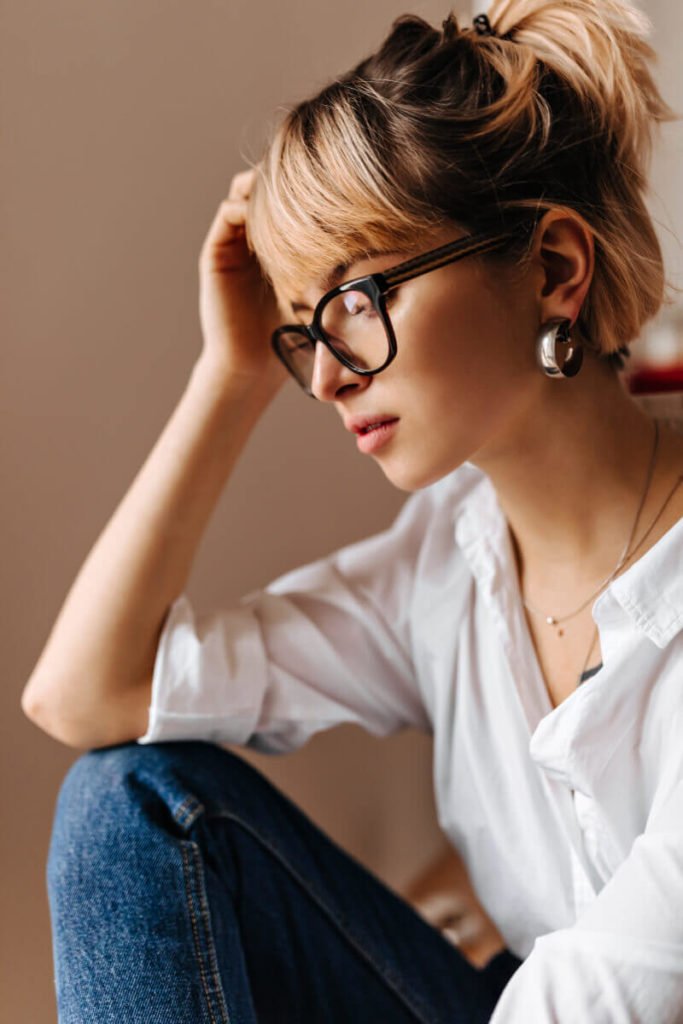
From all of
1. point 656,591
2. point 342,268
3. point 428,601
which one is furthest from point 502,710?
point 342,268

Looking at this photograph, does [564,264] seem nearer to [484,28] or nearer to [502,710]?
[484,28]

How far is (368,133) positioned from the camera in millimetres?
1000

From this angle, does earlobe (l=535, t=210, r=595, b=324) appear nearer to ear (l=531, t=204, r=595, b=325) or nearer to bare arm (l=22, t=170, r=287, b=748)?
ear (l=531, t=204, r=595, b=325)

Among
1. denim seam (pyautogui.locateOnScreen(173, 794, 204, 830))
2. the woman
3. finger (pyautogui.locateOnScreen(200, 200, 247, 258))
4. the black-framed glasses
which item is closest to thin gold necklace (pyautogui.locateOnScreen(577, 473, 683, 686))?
the woman

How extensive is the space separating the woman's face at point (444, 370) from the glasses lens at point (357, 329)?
0.01 meters

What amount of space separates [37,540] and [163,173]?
52 centimetres

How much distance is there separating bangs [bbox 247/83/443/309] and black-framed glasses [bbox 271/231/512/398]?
27 mm

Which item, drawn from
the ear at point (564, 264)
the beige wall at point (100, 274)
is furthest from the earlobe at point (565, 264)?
the beige wall at point (100, 274)

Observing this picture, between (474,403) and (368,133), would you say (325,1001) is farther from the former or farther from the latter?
(368,133)

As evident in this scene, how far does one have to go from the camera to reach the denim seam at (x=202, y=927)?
1.01 m

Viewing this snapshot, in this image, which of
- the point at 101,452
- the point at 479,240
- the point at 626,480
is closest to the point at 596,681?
the point at 626,480

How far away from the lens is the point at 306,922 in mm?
1223

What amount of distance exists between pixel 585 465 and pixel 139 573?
0.52 m

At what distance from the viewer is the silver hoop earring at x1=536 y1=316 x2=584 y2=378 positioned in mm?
1043
